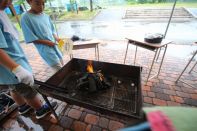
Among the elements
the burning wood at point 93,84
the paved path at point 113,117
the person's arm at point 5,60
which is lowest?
the paved path at point 113,117

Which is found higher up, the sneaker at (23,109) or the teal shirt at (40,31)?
the teal shirt at (40,31)

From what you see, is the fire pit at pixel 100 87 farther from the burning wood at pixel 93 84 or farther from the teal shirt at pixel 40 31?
the teal shirt at pixel 40 31

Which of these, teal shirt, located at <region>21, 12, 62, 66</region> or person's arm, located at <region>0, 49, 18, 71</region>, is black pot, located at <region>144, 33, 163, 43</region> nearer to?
teal shirt, located at <region>21, 12, 62, 66</region>

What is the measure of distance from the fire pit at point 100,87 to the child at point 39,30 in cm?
32

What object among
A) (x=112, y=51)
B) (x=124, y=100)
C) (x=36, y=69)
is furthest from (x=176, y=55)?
(x=36, y=69)

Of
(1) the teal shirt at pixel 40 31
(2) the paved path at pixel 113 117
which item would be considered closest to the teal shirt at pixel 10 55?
(1) the teal shirt at pixel 40 31

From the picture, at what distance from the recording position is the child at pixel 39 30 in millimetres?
1369

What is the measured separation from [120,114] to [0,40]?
3.67 feet

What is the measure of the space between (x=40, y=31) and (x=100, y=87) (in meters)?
1.03

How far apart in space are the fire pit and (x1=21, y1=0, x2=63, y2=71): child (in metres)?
0.32

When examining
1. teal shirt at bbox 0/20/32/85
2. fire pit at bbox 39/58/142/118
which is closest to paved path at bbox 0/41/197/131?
fire pit at bbox 39/58/142/118

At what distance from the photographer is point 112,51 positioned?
11.3 feet

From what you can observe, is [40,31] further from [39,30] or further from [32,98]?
[32,98]

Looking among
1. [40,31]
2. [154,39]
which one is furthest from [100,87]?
[154,39]
